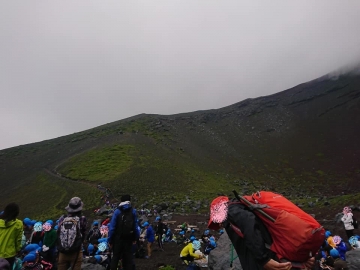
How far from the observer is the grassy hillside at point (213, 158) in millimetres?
42562

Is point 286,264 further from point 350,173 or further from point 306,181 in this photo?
point 350,173

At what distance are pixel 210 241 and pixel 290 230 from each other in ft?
25.5

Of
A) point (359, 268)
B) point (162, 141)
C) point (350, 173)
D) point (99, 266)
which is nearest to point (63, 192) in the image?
point (162, 141)

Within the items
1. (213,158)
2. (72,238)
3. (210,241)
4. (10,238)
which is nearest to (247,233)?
(72,238)

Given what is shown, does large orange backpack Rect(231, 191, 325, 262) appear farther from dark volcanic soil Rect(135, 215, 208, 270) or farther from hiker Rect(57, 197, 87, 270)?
dark volcanic soil Rect(135, 215, 208, 270)

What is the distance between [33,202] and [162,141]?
33.4 meters

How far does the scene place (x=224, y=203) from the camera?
3725 millimetres

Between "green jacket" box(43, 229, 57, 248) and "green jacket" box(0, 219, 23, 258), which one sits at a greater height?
"green jacket" box(0, 219, 23, 258)

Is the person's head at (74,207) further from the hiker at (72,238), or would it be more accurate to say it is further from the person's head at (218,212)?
the person's head at (218,212)

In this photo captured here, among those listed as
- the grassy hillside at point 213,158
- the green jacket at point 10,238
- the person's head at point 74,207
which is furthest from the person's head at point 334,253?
the grassy hillside at point 213,158

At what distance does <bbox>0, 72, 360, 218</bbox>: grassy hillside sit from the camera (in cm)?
4256

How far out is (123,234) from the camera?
642cm

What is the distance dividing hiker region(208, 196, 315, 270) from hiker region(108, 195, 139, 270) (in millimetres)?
3253

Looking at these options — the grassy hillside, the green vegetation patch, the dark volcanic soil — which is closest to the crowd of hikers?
the dark volcanic soil
